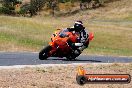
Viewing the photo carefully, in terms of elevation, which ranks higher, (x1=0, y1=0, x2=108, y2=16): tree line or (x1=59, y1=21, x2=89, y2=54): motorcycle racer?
(x1=59, y1=21, x2=89, y2=54): motorcycle racer

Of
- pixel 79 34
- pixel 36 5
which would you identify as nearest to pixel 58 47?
pixel 79 34

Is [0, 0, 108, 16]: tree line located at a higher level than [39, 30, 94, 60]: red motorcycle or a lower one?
lower

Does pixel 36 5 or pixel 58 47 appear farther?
pixel 36 5

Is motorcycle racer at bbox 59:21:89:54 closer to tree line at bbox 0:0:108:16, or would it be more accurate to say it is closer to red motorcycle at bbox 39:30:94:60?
red motorcycle at bbox 39:30:94:60

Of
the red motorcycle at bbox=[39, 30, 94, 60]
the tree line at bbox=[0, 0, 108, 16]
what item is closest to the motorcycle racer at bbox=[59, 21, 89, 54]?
the red motorcycle at bbox=[39, 30, 94, 60]

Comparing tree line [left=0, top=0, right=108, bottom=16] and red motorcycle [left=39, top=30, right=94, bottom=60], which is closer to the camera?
red motorcycle [left=39, top=30, right=94, bottom=60]

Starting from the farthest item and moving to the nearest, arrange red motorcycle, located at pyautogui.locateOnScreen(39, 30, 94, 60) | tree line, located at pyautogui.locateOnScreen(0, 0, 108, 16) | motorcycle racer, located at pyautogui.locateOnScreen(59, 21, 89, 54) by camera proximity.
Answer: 1. tree line, located at pyautogui.locateOnScreen(0, 0, 108, 16)
2. motorcycle racer, located at pyautogui.locateOnScreen(59, 21, 89, 54)
3. red motorcycle, located at pyautogui.locateOnScreen(39, 30, 94, 60)

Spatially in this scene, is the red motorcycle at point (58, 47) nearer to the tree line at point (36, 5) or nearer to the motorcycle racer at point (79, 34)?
the motorcycle racer at point (79, 34)

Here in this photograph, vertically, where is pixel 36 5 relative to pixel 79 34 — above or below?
below

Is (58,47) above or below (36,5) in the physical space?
above

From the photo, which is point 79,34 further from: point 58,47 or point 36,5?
point 36,5

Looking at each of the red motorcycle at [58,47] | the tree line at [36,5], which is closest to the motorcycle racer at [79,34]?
the red motorcycle at [58,47]

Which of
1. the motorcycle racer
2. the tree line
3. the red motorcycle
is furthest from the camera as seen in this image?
the tree line

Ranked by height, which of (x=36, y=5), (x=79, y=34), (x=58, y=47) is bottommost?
(x=36, y=5)
